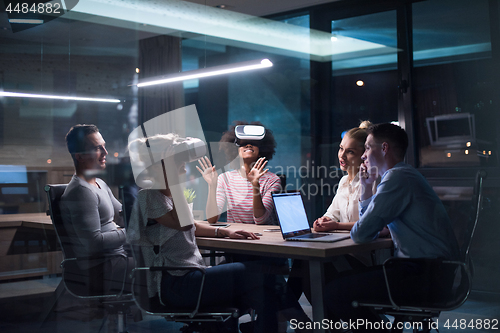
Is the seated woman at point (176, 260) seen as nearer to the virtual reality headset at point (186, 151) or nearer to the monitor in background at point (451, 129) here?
the virtual reality headset at point (186, 151)

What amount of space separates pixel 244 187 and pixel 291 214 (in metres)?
1.04

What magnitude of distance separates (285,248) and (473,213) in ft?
3.23

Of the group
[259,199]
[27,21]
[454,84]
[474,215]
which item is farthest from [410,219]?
[27,21]

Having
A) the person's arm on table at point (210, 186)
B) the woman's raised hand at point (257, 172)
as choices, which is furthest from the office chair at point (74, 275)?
the woman's raised hand at point (257, 172)

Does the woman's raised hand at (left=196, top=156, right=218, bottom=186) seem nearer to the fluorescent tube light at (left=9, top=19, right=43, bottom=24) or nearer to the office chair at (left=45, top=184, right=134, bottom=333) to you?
the office chair at (left=45, top=184, right=134, bottom=333)

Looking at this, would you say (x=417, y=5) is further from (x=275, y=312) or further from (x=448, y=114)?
(x=275, y=312)

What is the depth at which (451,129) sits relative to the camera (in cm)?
435

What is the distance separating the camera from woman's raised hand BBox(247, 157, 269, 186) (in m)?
3.27

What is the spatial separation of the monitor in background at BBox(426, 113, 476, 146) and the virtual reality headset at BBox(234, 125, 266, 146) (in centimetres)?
181

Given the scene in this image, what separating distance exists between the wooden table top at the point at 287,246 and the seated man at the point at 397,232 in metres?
0.09

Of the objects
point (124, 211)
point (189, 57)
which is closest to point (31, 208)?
point (124, 211)

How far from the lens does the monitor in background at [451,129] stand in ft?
13.9

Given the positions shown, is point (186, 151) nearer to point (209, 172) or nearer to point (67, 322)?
point (209, 172)

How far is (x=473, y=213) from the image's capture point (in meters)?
2.25
